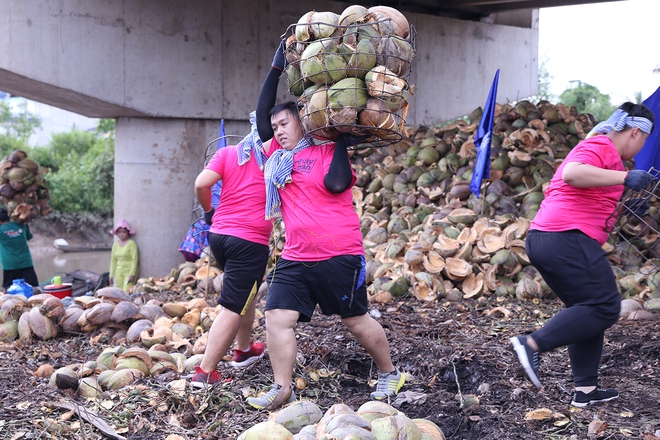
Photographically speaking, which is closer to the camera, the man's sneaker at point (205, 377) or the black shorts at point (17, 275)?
the man's sneaker at point (205, 377)

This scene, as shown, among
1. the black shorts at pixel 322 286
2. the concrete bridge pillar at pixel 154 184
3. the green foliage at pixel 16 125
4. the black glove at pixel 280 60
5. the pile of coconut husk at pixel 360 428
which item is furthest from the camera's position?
the green foliage at pixel 16 125

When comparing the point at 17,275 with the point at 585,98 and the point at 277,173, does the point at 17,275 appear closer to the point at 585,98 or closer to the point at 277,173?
the point at 277,173

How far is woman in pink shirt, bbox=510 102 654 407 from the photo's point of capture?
118 inches

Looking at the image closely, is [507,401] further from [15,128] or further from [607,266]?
[15,128]

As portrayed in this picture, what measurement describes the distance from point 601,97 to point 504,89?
871cm

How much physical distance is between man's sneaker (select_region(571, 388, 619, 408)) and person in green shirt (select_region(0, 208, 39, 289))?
726 cm

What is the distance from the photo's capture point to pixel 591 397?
10.3 ft

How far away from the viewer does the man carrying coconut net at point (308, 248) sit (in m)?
3.10

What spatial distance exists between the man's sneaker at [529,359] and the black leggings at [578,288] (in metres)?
0.05

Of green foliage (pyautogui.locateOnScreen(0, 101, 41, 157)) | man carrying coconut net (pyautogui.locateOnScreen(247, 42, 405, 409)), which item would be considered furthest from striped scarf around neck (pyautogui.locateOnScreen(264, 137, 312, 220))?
green foliage (pyautogui.locateOnScreen(0, 101, 41, 157))

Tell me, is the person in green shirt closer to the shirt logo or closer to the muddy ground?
the muddy ground

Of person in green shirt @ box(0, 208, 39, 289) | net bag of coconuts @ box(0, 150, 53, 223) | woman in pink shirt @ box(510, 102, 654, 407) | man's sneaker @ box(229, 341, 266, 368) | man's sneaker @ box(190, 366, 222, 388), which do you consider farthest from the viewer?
net bag of coconuts @ box(0, 150, 53, 223)

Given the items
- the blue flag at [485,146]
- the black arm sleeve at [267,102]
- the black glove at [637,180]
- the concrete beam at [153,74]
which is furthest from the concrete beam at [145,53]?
the black glove at [637,180]

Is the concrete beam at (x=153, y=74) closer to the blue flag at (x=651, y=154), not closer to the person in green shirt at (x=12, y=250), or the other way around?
the person in green shirt at (x=12, y=250)
